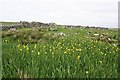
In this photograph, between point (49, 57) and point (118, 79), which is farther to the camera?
point (49, 57)

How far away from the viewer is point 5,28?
2308 centimetres

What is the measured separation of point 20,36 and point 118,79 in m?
8.92

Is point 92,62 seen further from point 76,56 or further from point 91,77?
point 91,77

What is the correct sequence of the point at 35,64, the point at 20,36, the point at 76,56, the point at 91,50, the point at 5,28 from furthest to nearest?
the point at 5,28 → the point at 20,36 → the point at 91,50 → the point at 76,56 → the point at 35,64

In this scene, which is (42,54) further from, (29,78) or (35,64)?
(29,78)

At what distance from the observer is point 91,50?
1252 centimetres

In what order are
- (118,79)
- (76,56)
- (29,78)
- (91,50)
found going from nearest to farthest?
1. (29,78)
2. (118,79)
3. (76,56)
4. (91,50)

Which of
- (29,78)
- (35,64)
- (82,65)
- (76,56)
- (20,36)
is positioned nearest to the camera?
(29,78)

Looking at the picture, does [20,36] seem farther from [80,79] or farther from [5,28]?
[80,79]

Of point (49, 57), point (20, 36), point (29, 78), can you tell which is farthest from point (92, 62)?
point (20, 36)

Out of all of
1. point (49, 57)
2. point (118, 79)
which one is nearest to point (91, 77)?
point (118, 79)

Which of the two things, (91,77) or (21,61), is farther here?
(21,61)

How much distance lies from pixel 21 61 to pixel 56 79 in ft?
6.90

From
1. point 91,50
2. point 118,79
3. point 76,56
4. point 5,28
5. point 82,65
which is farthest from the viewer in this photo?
point 5,28
